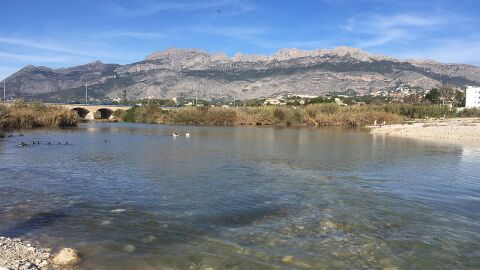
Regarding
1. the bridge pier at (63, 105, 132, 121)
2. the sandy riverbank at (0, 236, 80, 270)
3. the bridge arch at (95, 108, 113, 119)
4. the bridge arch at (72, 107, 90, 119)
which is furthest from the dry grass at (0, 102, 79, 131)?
the bridge arch at (95, 108, 113, 119)

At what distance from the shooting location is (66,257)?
31.7 ft

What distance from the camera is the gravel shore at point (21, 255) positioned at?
8.91m

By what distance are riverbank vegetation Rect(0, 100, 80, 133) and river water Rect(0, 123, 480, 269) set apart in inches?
1492

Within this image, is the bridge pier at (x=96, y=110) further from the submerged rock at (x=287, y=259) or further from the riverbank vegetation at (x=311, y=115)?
the submerged rock at (x=287, y=259)

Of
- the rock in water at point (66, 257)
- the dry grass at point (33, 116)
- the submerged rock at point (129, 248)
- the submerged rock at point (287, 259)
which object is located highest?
the dry grass at point (33, 116)

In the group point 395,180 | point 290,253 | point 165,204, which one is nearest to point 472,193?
point 395,180

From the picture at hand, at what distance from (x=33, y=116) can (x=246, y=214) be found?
6237cm

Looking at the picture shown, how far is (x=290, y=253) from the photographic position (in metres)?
10.7

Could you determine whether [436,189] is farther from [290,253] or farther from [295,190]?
[290,253]

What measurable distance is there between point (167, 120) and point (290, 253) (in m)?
103

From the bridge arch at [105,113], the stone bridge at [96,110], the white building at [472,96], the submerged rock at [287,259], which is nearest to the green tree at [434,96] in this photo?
Answer: the white building at [472,96]

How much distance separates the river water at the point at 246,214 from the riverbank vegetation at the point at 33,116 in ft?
124

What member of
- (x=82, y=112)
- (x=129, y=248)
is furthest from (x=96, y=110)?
(x=129, y=248)

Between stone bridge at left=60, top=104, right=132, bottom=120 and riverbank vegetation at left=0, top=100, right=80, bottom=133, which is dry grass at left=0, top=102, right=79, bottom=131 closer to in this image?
riverbank vegetation at left=0, top=100, right=80, bottom=133
